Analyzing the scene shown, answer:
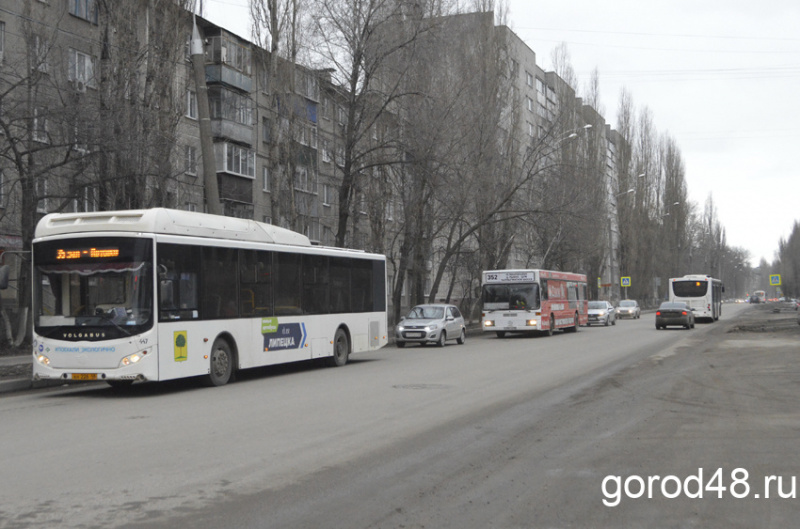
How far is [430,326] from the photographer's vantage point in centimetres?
2955

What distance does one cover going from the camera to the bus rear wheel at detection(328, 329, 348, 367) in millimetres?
20656

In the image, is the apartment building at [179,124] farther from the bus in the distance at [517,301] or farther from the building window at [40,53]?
the bus in the distance at [517,301]

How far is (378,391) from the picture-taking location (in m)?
14.4

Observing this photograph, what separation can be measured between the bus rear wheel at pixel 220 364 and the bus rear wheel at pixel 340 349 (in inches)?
171

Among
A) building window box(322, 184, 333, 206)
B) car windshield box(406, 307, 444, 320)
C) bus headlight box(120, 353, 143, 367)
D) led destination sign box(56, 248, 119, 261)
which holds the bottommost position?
bus headlight box(120, 353, 143, 367)

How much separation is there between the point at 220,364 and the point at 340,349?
5.15 metres

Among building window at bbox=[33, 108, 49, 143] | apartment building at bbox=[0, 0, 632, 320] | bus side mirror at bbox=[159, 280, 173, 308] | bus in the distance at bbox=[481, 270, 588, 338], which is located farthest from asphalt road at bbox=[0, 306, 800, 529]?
bus in the distance at bbox=[481, 270, 588, 338]

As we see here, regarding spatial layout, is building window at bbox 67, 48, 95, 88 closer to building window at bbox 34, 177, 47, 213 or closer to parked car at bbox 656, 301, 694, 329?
building window at bbox 34, 177, 47, 213

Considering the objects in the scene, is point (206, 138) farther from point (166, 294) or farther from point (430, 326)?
point (430, 326)

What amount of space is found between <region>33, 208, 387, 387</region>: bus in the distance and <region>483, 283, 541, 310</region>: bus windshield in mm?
18815

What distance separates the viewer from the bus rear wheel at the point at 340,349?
67.8ft

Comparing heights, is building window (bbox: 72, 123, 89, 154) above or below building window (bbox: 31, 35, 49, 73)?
below

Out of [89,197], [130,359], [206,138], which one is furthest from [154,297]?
[89,197]

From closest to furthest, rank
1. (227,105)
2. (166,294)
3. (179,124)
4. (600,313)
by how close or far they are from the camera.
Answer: (166,294)
(179,124)
(227,105)
(600,313)
